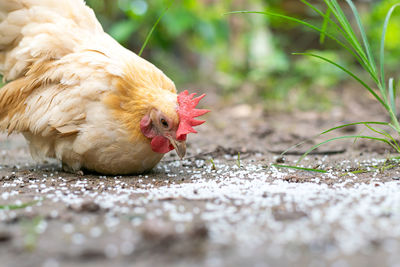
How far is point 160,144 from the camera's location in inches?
109

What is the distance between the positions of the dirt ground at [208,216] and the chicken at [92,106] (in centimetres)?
20

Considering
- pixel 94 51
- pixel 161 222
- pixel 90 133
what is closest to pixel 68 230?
pixel 161 222

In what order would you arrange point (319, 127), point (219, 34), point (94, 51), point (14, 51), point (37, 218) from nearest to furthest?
point (37, 218) → point (94, 51) → point (14, 51) → point (319, 127) → point (219, 34)

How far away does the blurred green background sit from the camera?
696 cm

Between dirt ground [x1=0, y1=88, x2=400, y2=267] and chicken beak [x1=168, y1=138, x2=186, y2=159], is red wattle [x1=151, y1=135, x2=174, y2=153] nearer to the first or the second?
chicken beak [x1=168, y1=138, x2=186, y2=159]

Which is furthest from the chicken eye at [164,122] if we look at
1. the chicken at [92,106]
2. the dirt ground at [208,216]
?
the dirt ground at [208,216]

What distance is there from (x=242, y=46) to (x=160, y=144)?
6130mm

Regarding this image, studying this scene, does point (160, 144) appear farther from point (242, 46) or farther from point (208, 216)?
point (242, 46)

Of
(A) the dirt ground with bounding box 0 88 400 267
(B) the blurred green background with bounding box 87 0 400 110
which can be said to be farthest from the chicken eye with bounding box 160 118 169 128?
(B) the blurred green background with bounding box 87 0 400 110

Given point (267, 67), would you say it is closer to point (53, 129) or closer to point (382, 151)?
point (382, 151)

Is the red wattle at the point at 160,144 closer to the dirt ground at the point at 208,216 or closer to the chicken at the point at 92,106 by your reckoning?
the chicken at the point at 92,106

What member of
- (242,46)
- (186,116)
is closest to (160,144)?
(186,116)

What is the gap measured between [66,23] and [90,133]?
1058mm

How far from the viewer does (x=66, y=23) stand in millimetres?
3242
